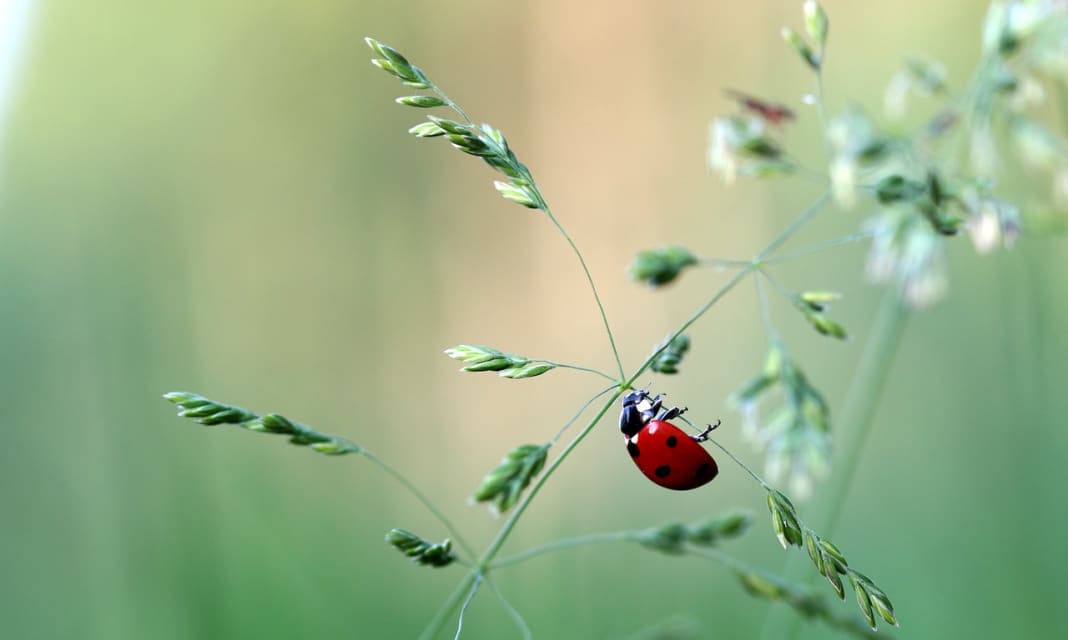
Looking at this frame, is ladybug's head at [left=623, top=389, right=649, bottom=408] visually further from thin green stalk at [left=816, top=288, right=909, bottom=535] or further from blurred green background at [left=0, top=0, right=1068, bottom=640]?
blurred green background at [left=0, top=0, right=1068, bottom=640]

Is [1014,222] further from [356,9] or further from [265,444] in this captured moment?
[356,9]

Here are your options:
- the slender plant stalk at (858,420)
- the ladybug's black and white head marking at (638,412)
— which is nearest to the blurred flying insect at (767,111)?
the slender plant stalk at (858,420)

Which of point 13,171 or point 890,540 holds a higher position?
point 890,540

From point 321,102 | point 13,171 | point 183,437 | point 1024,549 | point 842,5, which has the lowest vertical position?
point 183,437

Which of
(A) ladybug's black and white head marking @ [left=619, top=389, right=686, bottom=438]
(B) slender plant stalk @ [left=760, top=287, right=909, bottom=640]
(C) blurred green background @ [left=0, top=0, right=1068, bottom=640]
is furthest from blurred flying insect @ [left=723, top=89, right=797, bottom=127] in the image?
(C) blurred green background @ [left=0, top=0, right=1068, bottom=640]

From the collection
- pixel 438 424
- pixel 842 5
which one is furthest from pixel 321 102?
pixel 842 5

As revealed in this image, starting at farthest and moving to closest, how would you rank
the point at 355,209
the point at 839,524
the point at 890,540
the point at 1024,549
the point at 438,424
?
the point at 355,209
the point at 438,424
the point at 839,524
the point at 890,540
the point at 1024,549

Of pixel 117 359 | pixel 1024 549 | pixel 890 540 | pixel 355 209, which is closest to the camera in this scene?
pixel 1024 549

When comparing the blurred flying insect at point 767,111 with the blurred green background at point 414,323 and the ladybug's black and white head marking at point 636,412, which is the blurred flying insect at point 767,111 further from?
the blurred green background at point 414,323

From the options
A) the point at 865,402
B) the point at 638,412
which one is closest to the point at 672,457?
the point at 638,412
